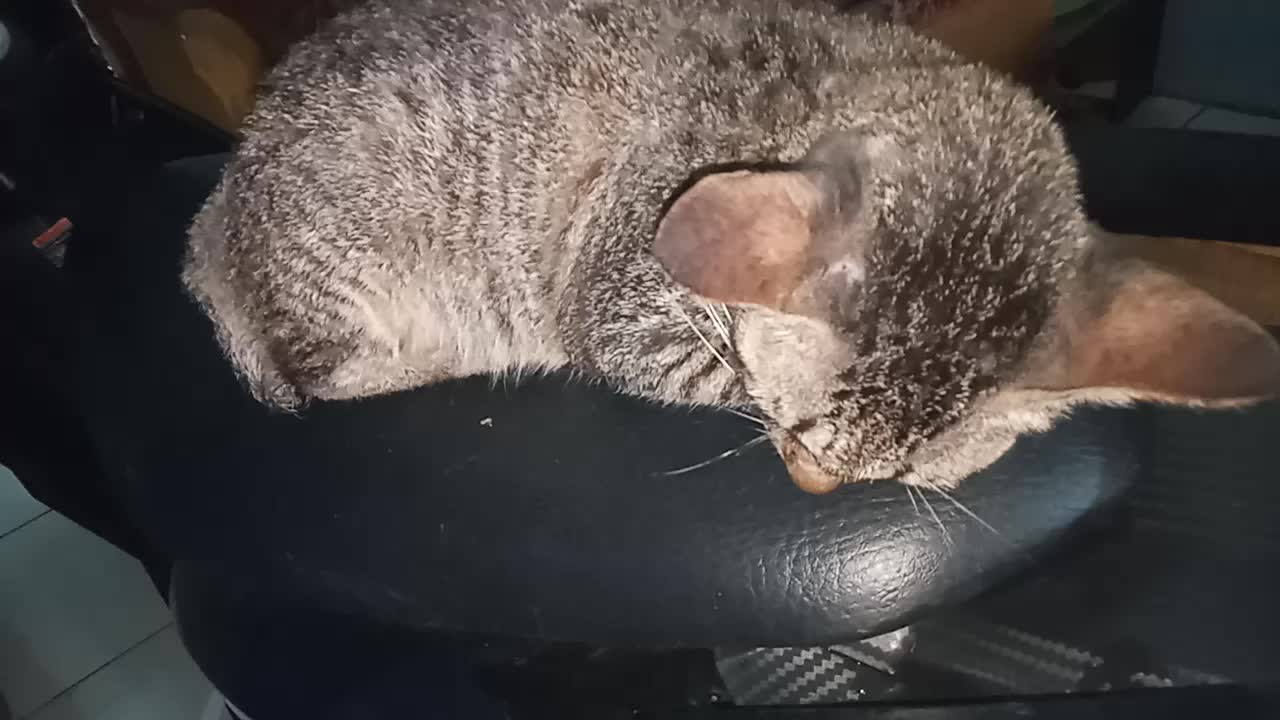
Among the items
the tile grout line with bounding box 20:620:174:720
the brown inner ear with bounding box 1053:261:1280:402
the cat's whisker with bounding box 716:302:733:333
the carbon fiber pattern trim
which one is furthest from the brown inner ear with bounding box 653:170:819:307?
the tile grout line with bounding box 20:620:174:720

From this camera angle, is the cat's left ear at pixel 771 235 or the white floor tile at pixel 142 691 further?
the white floor tile at pixel 142 691

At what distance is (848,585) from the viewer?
2.83 ft

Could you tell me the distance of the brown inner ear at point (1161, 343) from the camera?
28.0 inches

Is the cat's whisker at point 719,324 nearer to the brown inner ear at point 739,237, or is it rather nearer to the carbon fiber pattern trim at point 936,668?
the brown inner ear at point 739,237

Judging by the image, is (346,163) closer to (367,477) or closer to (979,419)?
(367,477)

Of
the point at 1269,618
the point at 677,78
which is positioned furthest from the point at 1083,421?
the point at 677,78

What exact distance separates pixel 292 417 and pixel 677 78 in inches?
20.9

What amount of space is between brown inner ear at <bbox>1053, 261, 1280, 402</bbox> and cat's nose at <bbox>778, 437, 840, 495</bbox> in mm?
207

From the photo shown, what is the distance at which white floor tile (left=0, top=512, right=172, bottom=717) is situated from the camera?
5.59 ft

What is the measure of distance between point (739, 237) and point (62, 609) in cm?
161

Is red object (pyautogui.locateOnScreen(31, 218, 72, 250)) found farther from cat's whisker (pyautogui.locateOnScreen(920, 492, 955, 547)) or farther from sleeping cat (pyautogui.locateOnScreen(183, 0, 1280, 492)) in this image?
cat's whisker (pyautogui.locateOnScreen(920, 492, 955, 547))

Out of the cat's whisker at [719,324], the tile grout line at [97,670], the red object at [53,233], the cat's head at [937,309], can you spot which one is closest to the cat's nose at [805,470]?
the cat's head at [937,309]

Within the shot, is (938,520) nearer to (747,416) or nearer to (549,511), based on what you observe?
(747,416)

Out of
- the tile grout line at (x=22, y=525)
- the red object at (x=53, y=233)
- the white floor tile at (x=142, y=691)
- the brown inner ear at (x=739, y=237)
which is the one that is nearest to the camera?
the brown inner ear at (x=739, y=237)
